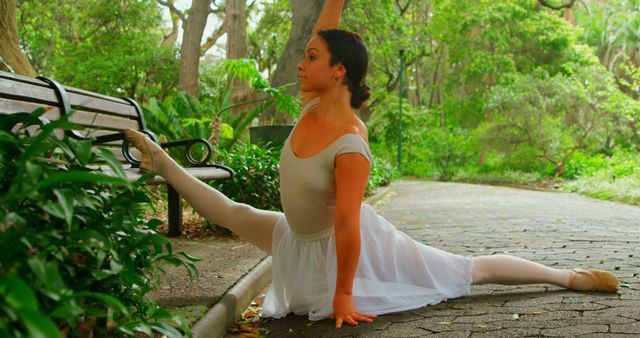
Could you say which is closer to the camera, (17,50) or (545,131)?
(17,50)

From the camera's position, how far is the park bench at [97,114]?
3781 millimetres

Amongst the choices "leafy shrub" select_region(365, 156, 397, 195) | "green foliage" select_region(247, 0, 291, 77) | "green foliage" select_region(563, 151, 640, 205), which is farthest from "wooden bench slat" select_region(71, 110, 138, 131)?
"green foliage" select_region(247, 0, 291, 77)

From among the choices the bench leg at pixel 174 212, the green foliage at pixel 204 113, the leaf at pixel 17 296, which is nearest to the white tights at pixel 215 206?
the bench leg at pixel 174 212

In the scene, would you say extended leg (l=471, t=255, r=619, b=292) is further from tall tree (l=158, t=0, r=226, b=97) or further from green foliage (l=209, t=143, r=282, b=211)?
tall tree (l=158, t=0, r=226, b=97)

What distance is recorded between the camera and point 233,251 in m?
5.13

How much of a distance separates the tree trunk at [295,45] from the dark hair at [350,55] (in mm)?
9036

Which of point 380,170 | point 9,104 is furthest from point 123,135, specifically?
point 380,170

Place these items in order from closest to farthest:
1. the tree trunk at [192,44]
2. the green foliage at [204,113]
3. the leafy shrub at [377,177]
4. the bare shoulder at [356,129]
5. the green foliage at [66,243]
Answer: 1. the green foliage at [66,243]
2. the bare shoulder at [356,129]
3. the green foliage at [204,113]
4. the leafy shrub at [377,177]
5. the tree trunk at [192,44]

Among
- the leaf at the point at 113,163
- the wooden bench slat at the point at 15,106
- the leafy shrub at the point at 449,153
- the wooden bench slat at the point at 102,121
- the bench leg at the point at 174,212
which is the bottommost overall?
the leafy shrub at the point at 449,153

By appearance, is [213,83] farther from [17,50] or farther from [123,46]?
[17,50]

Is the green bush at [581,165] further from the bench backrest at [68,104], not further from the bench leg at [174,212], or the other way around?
the bench backrest at [68,104]

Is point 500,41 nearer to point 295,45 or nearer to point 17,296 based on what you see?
point 295,45

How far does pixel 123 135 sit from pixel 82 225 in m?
1.79

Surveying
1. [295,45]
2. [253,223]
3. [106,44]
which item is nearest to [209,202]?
[253,223]
